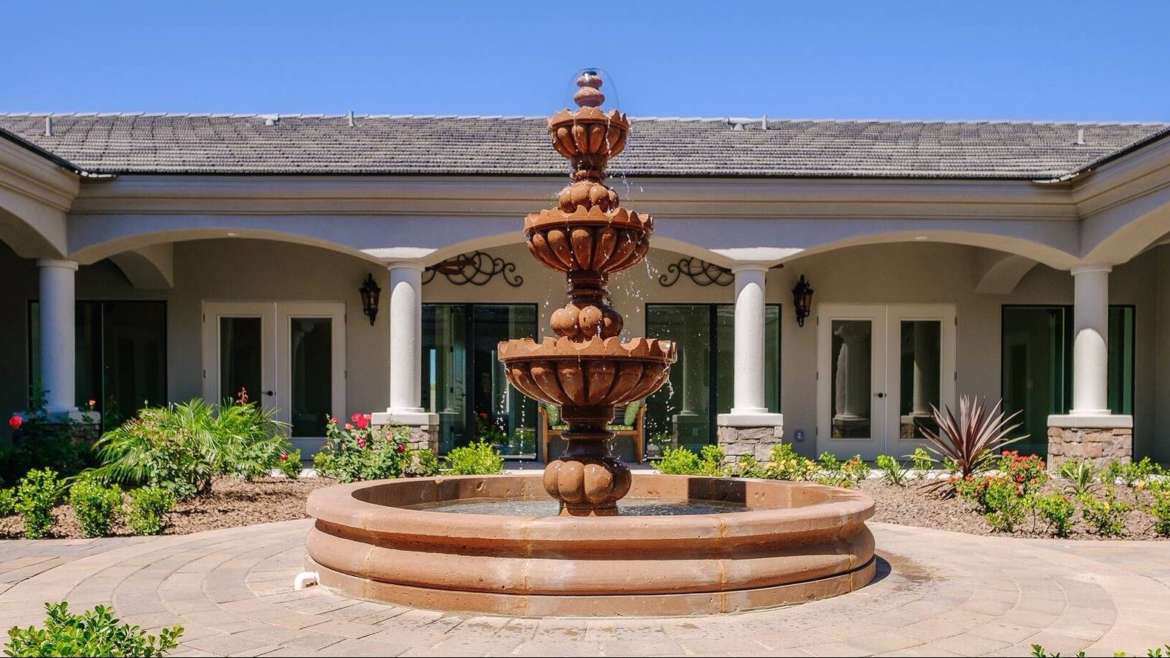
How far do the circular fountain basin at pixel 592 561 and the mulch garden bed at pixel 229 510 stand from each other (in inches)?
144

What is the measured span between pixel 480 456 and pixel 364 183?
3.83m

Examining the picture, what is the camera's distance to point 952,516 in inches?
350

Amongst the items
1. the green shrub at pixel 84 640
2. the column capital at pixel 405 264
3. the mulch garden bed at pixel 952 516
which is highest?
the column capital at pixel 405 264

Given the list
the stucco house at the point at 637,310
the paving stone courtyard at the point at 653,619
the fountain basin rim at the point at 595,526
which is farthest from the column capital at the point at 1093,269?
the fountain basin rim at the point at 595,526

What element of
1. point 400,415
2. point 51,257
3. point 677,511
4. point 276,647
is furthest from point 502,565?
point 51,257

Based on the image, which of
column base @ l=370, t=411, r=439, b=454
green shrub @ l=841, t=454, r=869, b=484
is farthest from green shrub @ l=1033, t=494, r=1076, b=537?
column base @ l=370, t=411, r=439, b=454

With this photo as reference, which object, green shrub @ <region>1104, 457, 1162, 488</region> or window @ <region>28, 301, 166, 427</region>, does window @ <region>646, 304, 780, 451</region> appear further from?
window @ <region>28, 301, 166, 427</region>

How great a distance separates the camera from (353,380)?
48.5 feet

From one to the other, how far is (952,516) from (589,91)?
5.51m

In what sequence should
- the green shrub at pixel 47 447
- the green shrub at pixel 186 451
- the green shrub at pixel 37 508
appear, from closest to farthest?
1. the green shrub at pixel 37 508
2. the green shrub at pixel 186 451
3. the green shrub at pixel 47 447

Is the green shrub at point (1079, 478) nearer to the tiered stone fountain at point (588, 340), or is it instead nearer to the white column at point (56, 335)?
the tiered stone fountain at point (588, 340)

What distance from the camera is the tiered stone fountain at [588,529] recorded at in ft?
15.1

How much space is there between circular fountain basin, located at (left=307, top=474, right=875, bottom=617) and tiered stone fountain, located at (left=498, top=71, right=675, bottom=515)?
100 cm

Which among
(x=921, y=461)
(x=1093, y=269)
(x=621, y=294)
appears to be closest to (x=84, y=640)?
(x=921, y=461)
